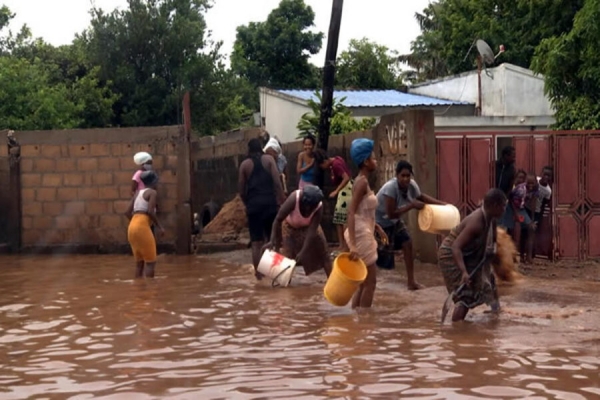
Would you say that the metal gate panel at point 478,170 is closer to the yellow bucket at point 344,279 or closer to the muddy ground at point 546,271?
the muddy ground at point 546,271

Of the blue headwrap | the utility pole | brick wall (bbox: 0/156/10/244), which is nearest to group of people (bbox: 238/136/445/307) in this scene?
the blue headwrap

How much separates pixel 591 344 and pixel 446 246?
1525mm

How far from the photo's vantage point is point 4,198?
52.7 ft

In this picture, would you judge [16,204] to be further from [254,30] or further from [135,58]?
[254,30]

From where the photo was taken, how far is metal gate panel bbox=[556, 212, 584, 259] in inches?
474

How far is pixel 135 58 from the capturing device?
3372cm

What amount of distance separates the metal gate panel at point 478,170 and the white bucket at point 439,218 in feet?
8.61

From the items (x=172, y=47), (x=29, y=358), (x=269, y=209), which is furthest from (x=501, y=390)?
(x=172, y=47)

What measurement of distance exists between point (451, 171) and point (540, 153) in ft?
3.76

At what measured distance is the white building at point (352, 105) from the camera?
2548 cm

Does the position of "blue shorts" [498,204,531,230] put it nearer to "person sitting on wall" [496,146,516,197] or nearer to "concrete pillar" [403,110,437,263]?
"person sitting on wall" [496,146,516,197]

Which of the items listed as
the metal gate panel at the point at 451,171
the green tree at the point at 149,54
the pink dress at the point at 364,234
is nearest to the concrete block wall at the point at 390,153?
the metal gate panel at the point at 451,171

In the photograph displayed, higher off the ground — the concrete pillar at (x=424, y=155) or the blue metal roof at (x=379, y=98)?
the blue metal roof at (x=379, y=98)

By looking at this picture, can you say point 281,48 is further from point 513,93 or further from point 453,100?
point 513,93
